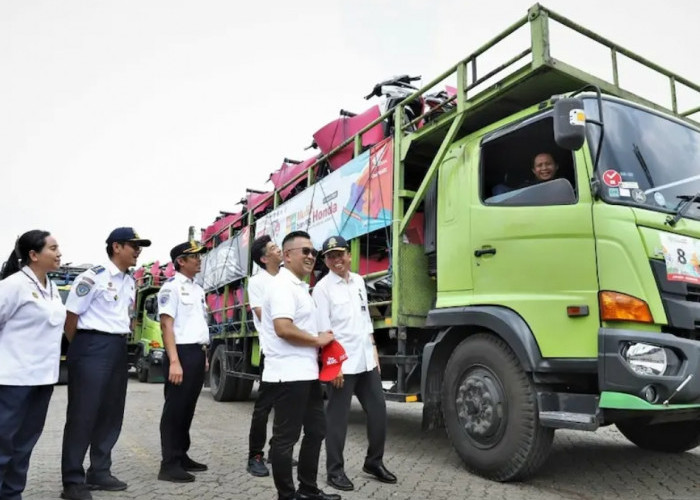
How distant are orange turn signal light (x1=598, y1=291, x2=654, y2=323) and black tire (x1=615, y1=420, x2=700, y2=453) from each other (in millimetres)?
1755

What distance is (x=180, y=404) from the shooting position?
4.28 m

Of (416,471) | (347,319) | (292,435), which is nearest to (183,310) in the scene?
(347,319)

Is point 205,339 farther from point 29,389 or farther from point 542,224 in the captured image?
point 542,224

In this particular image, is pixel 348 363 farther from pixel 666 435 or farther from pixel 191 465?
pixel 666 435

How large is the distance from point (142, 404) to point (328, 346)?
288 inches

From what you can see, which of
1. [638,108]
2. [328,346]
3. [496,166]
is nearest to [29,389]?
[328,346]

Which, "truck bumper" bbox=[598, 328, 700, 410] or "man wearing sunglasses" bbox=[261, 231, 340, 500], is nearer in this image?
"man wearing sunglasses" bbox=[261, 231, 340, 500]

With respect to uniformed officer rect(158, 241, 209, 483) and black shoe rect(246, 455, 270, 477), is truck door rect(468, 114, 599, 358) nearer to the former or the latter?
black shoe rect(246, 455, 270, 477)

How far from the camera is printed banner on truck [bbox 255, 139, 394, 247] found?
5.56m

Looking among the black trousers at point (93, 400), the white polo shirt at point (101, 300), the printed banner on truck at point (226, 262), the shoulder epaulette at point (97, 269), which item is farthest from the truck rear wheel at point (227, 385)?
the shoulder epaulette at point (97, 269)

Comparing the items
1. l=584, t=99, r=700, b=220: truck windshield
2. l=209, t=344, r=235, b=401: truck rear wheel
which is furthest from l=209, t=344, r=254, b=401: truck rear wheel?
l=584, t=99, r=700, b=220: truck windshield

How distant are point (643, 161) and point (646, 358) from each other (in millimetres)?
1413

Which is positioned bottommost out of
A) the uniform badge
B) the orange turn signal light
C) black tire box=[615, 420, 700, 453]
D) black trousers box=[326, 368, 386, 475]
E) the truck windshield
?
black tire box=[615, 420, 700, 453]

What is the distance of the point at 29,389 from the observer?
3.24m
